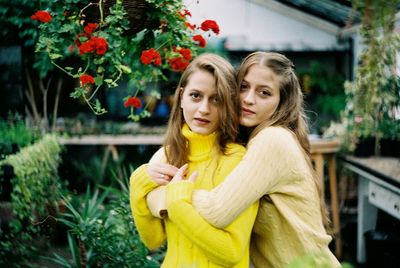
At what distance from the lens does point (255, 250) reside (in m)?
2.06

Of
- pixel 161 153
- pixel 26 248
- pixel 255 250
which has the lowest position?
pixel 26 248

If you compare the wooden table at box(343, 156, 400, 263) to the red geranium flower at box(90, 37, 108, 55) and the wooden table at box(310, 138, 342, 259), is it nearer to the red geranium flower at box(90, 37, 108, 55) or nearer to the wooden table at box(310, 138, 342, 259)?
the wooden table at box(310, 138, 342, 259)

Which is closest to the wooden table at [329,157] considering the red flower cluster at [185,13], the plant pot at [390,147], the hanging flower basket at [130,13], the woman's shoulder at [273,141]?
the plant pot at [390,147]

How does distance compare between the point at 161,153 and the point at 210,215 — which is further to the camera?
the point at 161,153

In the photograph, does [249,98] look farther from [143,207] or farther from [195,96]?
[143,207]

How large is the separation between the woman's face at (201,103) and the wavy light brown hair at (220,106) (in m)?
0.02

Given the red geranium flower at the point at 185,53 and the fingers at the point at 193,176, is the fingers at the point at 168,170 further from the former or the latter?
the red geranium flower at the point at 185,53

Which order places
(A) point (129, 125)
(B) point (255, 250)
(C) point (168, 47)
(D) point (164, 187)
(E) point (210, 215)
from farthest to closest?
1. (A) point (129, 125)
2. (C) point (168, 47)
3. (B) point (255, 250)
4. (D) point (164, 187)
5. (E) point (210, 215)

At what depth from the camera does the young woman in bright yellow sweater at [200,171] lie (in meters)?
1.72

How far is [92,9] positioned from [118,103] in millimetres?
6567

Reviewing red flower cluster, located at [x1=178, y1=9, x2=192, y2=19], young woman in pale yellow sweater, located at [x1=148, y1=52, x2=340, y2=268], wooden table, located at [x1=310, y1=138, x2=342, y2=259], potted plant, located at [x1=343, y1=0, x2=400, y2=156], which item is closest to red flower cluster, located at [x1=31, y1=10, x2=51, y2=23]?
red flower cluster, located at [x1=178, y1=9, x2=192, y2=19]

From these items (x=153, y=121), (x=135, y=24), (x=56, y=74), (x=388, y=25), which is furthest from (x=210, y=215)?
(x=153, y=121)

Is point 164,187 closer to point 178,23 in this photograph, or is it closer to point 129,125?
point 178,23

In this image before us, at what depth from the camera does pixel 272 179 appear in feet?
5.86
